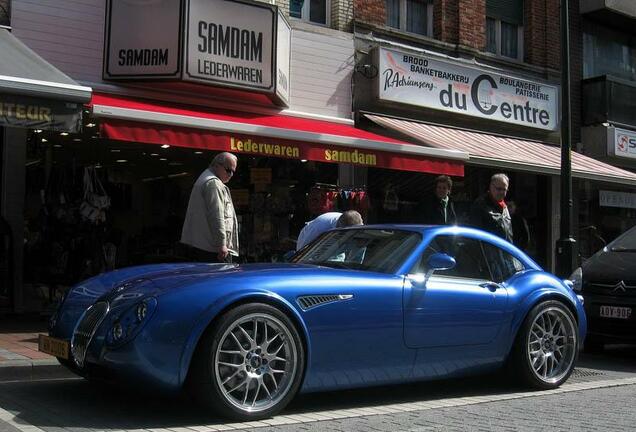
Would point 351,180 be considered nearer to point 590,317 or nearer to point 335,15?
point 335,15

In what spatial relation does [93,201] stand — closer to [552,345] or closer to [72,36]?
[72,36]

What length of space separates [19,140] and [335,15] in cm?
565

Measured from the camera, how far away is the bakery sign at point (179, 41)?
9641 mm

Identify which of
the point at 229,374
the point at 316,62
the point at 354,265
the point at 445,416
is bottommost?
the point at 445,416

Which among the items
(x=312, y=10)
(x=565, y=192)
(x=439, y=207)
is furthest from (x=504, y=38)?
(x=439, y=207)

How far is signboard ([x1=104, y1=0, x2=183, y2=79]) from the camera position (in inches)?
380

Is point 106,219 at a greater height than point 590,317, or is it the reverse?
point 106,219

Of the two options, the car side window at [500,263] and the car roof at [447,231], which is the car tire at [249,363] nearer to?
the car roof at [447,231]

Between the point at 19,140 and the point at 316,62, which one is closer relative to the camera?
the point at 19,140

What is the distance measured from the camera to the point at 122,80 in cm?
974

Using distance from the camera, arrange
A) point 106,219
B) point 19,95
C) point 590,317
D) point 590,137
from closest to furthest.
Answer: point 19,95 → point 590,317 → point 106,219 → point 590,137

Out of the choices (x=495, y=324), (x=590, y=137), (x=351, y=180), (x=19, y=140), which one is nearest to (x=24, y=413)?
(x=495, y=324)

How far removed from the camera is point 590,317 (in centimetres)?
793

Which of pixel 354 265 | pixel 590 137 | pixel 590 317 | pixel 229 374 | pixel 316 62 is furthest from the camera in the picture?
pixel 590 137
